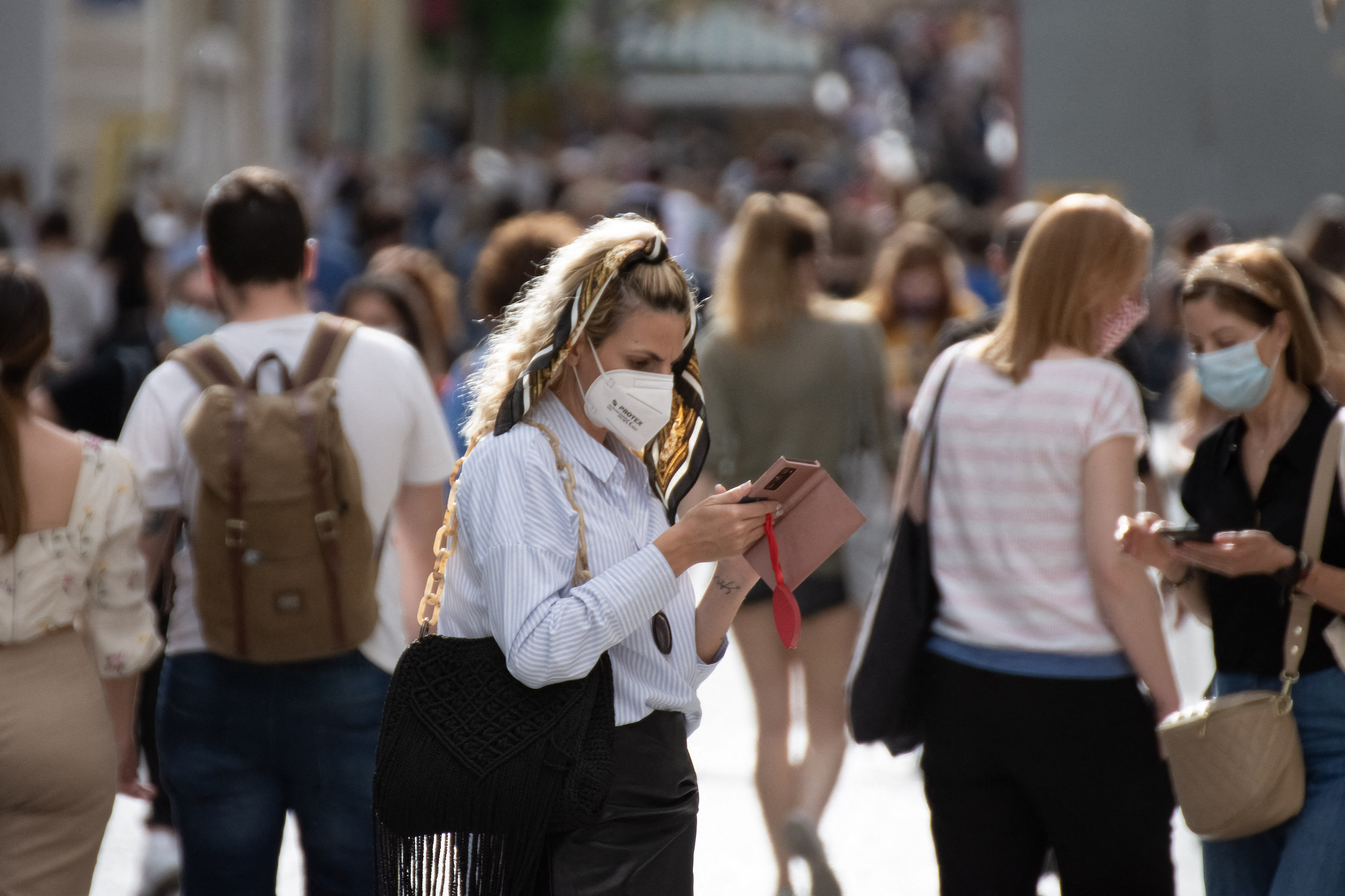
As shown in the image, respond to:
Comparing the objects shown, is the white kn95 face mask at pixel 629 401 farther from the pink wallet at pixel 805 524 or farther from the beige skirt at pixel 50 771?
the beige skirt at pixel 50 771

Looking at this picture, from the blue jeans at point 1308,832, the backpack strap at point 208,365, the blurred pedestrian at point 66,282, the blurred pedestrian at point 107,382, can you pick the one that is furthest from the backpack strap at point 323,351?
the blurred pedestrian at point 66,282

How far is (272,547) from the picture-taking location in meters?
3.61

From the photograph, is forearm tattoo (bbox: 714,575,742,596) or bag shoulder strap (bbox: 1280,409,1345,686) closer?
forearm tattoo (bbox: 714,575,742,596)

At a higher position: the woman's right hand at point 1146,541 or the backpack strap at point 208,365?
the backpack strap at point 208,365

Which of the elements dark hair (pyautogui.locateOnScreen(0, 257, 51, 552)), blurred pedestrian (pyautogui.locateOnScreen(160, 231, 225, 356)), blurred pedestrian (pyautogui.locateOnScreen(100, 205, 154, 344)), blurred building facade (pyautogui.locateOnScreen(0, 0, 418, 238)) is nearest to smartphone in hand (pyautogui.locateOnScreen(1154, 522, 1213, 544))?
dark hair (pyautogui.locateOnScreen(0, 257, 51, 552))

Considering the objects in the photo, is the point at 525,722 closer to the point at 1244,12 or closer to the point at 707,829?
the point at 707,829

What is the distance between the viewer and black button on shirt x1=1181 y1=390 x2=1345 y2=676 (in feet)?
11.6

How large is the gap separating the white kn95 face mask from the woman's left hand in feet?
3.78

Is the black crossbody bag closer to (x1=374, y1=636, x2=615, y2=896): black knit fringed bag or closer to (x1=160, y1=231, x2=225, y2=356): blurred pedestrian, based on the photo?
(x1=374, y1=636, x2=615, y2=896): black knit fringed bag

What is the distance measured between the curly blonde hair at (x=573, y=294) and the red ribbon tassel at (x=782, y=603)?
0.39 meters

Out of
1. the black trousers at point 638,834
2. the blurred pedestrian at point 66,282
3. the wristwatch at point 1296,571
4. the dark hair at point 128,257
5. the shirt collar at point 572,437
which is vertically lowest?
the blurred pedestrian at point 66,282

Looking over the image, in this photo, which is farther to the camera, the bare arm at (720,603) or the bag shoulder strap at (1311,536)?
the bag shoulder strap at (1311,536)

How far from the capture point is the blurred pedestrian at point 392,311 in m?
5.68

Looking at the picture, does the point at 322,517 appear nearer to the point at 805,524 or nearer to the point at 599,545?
the point at 599,545
